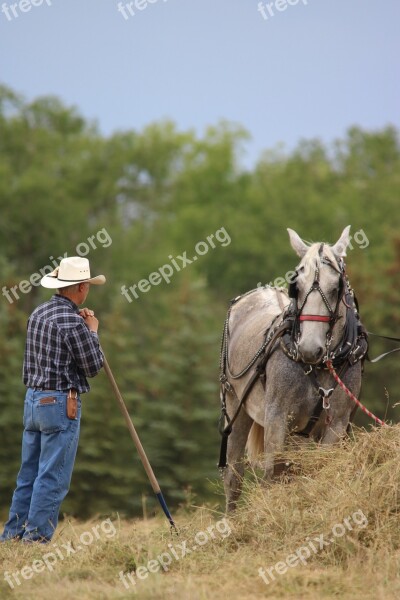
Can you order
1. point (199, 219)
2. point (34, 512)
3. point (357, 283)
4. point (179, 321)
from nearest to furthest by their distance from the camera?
point (34, 512), point (179, 321), point (357, 283), point (199, 219)

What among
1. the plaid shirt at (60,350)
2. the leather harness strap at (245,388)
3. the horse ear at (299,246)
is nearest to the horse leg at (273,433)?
the leather harness strap at (245,388)

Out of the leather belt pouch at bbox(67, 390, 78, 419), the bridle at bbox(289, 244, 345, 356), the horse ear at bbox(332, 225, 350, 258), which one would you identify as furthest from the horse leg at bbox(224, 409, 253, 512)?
the leather belt pouch at bbox(67, 390, 78, 419)

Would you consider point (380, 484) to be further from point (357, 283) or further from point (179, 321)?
point (357, 283)

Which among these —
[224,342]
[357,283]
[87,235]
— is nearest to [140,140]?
[87,235]

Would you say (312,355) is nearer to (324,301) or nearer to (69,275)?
(324,301)

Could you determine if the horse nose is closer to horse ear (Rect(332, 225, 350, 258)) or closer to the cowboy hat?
horse ear (Rect(332, 225, 350, 258))

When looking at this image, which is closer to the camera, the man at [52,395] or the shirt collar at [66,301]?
the man at [52,395]

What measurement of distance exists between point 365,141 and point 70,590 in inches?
1861

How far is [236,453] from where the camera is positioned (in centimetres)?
972

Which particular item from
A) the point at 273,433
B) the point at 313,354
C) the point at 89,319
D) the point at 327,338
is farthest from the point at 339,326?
the point at 89,319

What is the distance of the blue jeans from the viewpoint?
751cm

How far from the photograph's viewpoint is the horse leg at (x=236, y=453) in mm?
9508

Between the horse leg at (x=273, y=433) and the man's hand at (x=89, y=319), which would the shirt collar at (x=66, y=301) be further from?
the horse leg at (x=273, y=433)

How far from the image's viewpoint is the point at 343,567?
5996mm
